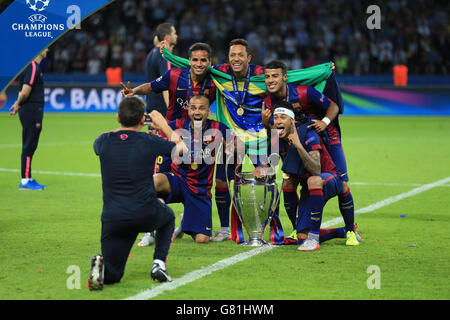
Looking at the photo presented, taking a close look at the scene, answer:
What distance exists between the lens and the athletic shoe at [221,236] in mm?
7133

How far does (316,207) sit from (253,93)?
1.42m

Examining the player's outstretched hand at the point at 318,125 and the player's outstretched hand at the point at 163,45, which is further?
the player's outstretched hand at the point at 163,45

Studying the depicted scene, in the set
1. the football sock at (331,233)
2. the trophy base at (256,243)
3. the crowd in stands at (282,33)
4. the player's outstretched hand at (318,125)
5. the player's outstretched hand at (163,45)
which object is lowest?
the trophy base at (256,243)

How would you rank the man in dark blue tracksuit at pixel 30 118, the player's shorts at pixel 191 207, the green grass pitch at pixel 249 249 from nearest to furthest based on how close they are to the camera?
the green grass pitch at pixel 249 249 → the player's shorts at pixel 191 207 → the man in dark blue tracksuit at pixel 30 118

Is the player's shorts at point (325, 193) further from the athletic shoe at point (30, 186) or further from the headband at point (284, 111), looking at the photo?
the athletic shoe at point (30, 186)

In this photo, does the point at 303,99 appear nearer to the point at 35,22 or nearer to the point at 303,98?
the point at 303,98

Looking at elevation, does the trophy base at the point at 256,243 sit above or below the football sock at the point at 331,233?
below

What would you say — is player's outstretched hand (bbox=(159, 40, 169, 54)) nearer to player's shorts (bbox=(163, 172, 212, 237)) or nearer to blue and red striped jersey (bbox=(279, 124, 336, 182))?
player's shorts (bbox=(163, 172, 212, 237))

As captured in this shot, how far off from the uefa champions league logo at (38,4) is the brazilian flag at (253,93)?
5.64 feet

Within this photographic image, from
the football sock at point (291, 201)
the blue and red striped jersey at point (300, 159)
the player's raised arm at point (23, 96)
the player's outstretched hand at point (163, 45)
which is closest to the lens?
the blue and red striped jersey at point (300, 159)

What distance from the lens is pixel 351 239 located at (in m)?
6.95

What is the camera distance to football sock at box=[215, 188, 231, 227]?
7.34 metres

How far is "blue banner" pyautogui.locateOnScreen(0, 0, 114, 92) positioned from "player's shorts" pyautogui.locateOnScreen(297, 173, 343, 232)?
269 centimetres

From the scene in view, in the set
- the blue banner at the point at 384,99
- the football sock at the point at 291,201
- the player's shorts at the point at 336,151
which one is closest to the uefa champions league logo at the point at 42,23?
the football sock at the point at 291,201
